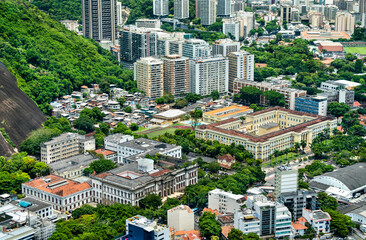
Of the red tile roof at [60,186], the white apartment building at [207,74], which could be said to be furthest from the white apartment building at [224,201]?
the white apartment building at [207,74]

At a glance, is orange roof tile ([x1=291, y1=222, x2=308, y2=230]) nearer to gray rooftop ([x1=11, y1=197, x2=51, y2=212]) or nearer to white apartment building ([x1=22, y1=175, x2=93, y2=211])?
white apartment building ([x1=22, y1=175, x2=93, y2=211])

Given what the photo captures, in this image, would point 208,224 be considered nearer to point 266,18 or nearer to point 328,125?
point 328,125

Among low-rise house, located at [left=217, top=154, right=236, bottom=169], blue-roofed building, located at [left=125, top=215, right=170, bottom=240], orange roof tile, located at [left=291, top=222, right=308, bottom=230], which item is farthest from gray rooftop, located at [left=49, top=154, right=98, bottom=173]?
orange roof tile, located at [left=291, top=222, right=308, bottom=230]

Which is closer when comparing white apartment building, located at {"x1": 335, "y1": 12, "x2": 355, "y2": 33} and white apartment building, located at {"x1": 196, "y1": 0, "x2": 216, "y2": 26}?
white apartment building, located at {"x1": 196, "y1": 0, "x2": 216, "y2": 26}

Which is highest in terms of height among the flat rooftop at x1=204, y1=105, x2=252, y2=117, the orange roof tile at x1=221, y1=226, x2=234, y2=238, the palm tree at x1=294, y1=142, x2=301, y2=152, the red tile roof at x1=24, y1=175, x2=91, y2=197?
the flat rooftop at x1=204, y1=105, x2=252, y2=117

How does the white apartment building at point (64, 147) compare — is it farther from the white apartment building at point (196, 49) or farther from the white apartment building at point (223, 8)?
the white apartment building at point (223, 8)

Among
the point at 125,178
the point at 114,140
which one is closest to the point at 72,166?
the point at 114,140
